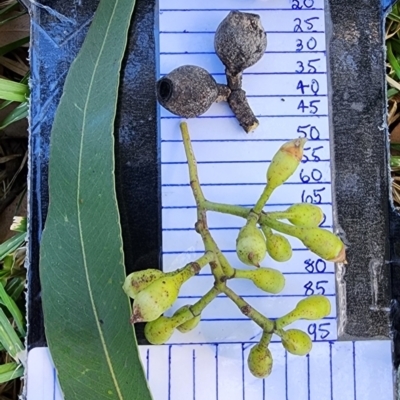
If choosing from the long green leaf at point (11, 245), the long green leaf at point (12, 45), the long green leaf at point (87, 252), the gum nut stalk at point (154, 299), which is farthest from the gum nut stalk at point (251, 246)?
the long green leaf at point (12, 45)

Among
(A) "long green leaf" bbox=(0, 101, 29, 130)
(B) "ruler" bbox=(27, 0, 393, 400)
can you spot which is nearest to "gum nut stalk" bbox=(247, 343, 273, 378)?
(B) "ruler" bbox=(27, 0, 393, 400)

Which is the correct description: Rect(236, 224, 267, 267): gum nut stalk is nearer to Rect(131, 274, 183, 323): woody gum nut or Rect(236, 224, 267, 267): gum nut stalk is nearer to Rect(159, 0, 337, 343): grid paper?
Rect(131, 274, 183, 323): woody gum nut

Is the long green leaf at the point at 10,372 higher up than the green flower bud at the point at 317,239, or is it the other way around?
the green flower bud at the point at 317,239

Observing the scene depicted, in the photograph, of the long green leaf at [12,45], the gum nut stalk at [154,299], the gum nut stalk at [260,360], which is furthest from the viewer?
the long green leaf at [12,45]

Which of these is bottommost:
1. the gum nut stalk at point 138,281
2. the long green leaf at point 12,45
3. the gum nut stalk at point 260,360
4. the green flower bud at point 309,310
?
the gum nut stalk at point 260,360

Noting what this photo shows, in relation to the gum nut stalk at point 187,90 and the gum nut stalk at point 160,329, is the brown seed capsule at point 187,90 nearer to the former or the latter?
the gum nut stalk at point 187,90

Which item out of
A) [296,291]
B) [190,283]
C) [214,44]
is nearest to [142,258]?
[190,283]
